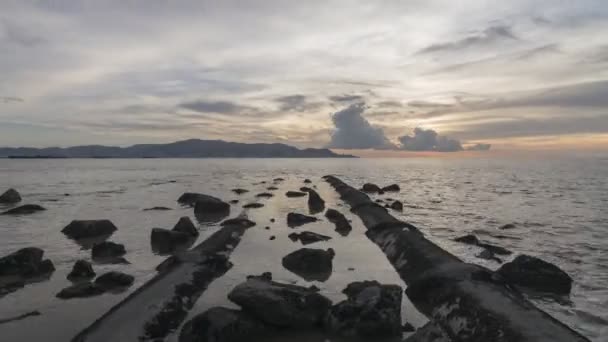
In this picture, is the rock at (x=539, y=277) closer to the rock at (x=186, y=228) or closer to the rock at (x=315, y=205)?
the rock at (x=186, y=228)

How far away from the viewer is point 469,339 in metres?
10.2

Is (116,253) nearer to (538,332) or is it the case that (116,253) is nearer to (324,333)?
(324,333)

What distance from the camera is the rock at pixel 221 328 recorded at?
31.3 ft

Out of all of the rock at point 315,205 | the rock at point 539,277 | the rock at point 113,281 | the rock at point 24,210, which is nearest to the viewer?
the rock at point 113,281

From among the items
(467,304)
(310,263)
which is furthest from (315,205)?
(467,304)

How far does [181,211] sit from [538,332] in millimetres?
30149

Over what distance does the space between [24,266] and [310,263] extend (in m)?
11.2

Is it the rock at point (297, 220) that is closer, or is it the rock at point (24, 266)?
the rock at point (24, 266)

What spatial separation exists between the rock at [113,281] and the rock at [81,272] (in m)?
1.42

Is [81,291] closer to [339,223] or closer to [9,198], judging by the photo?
[339,223]

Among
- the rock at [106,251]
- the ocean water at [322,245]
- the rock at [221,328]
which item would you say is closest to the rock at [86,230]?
the ocean water at [322,245]

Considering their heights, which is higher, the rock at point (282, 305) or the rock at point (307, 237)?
the rock at point (282, 305)

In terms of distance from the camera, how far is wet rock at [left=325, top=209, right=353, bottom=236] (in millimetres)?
25500

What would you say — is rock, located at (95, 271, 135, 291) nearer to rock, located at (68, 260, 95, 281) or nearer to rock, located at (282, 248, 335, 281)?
rock, located at (68, 260, 95, 281)
